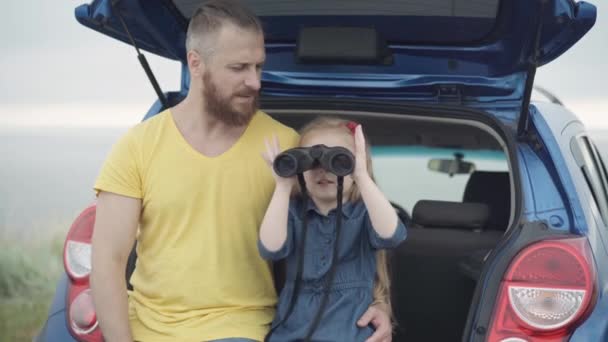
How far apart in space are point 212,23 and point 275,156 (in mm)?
405

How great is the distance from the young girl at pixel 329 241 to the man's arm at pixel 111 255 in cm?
36

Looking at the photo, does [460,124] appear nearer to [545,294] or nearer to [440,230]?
[440,230]

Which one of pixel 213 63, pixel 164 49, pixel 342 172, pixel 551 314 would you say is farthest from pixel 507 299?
pixel 164 49

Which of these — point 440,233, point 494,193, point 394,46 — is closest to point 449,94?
point 394,46

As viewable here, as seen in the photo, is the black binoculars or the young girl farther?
the young girl

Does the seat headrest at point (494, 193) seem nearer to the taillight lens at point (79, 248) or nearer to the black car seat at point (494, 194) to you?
the black car seat at point (494, 194)

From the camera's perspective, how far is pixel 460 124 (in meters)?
3.32

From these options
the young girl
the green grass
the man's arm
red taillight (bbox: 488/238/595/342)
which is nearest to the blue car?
red taillight (bbox: 488/238/595/342)

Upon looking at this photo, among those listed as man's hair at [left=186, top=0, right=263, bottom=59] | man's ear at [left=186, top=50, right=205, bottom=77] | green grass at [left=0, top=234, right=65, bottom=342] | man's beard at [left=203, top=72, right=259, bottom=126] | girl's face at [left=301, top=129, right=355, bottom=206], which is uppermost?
man's hair at [left=186, top=0, right=263, bottom=59]

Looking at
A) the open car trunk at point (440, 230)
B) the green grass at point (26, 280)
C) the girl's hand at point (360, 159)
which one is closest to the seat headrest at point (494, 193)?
the open car trunk at point (440, 230)

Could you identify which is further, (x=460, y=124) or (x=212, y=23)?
(x=460, y=124)

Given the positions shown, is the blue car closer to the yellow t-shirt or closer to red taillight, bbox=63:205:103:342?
red taillight, bbox=63:205:103:342

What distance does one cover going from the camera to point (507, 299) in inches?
104

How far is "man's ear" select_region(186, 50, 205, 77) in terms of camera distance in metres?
2.77
